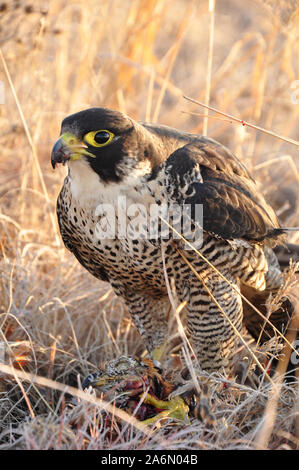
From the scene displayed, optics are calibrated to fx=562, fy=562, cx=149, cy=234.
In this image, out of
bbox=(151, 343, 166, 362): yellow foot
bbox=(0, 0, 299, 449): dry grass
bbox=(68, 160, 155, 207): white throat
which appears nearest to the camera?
bbox=(0, 0, 299, 449): dry grass

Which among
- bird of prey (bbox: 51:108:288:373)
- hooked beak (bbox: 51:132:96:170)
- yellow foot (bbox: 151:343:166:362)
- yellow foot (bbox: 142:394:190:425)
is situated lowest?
yellow foot (bbox: 151:343:166:362)

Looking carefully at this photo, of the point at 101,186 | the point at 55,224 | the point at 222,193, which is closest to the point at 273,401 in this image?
the point at 222,193

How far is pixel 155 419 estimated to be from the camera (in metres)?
2.15

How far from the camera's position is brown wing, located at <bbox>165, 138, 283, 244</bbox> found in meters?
2.47

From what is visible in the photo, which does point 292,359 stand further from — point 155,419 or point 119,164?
point 119,164

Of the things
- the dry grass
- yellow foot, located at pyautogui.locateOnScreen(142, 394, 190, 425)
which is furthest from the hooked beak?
yellow foot, located at pyautogui.locateOnScreen(142, 394, 190, 425)

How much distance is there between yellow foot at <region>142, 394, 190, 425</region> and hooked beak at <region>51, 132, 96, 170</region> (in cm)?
101

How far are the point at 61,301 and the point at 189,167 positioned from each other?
3.65ft

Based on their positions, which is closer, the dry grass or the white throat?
the dry grass

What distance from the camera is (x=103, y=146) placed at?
2.29 meters

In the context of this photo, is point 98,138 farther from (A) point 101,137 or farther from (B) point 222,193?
(B) point 222,193

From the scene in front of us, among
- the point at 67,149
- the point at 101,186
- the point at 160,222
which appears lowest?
the point at 160,222

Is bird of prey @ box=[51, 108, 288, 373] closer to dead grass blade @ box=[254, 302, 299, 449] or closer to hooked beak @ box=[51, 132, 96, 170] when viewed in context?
hooked beak @ box=[51, 132, 96, 170]

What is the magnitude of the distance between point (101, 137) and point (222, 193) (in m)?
0.63
